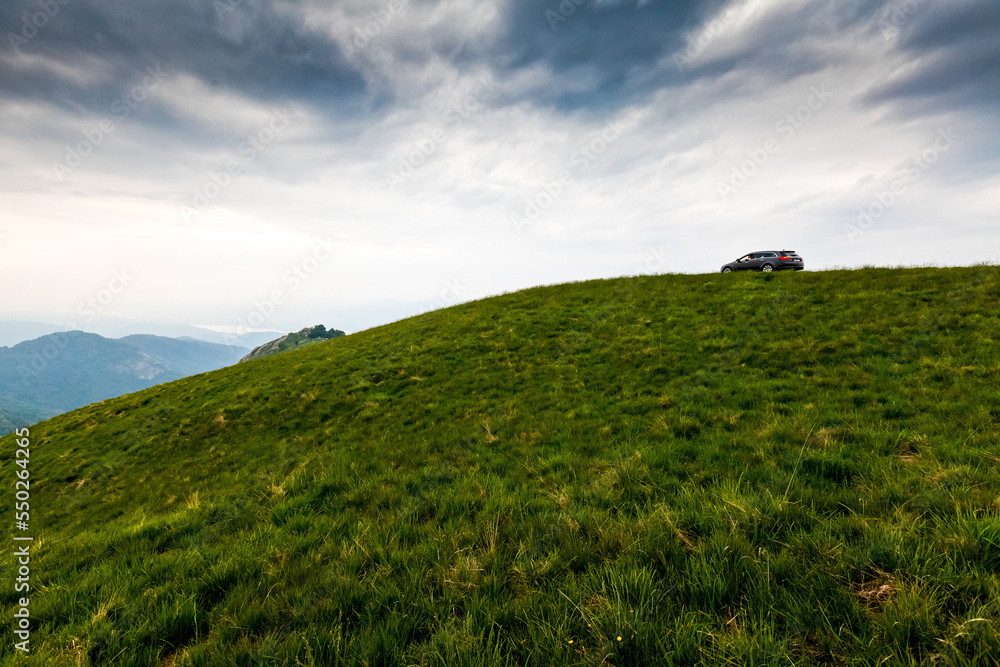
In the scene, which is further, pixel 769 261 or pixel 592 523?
pixel 769 261

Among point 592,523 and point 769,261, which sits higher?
point 769,261

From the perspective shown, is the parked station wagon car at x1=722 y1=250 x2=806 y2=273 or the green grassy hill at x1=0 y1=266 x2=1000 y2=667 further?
the parked station wagon car at x1=722 y1=250 x2=806 y2=273

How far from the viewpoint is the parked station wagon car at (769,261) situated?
102 feet

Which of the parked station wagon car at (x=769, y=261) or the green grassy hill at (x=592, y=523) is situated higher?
the parked station wagon car at (x=769, y=261)

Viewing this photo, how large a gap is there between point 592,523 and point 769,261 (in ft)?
117

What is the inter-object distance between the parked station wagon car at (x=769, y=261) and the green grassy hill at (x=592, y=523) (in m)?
17.6

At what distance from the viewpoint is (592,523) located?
4.51 meters

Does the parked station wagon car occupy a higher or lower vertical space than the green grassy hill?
higher

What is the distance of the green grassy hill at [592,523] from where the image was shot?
2.85 meters

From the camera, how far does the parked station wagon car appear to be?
30953 mm

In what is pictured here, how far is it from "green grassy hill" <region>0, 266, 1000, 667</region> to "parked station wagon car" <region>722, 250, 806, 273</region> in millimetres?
17623

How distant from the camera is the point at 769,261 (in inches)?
1248

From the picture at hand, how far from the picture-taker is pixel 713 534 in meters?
3.84

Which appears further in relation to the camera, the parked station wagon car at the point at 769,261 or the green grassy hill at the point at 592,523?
the parked station wagon car at the point at 769,261
